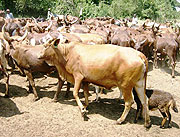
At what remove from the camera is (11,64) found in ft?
36.6

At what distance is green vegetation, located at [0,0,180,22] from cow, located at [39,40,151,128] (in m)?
24.9

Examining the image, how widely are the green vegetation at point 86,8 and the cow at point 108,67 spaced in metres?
24.9

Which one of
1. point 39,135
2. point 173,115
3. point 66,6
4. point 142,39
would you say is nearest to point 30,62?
point 39,135

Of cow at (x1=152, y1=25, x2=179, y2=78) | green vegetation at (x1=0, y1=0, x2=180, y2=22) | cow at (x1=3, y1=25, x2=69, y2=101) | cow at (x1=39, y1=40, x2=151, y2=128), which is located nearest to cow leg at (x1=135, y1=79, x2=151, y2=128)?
cow at (x1=39, y1=40, x2=151, y2=128)

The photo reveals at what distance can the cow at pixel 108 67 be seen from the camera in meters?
6.43

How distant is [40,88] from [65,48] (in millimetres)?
2748

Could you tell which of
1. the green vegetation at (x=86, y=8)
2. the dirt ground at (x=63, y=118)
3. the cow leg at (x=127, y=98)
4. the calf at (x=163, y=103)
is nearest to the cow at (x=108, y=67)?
the cow leg at (x=127, y=98)

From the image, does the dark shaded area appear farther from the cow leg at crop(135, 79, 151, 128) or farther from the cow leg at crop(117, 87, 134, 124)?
the cow leg at crop(135, 79, 151, 128)

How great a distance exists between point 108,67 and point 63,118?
1972 mm

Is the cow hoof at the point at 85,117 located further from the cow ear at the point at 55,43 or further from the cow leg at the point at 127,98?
the cow ear at the point at 55,43

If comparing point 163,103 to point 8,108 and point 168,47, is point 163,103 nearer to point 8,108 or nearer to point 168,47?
point 8,108

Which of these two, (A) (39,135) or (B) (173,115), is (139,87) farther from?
(A) (39,135)

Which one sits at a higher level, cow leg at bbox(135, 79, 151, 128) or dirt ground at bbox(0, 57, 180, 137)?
cow leg at bbox(135, 79, 151, 128)

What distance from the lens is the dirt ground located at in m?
6.42
